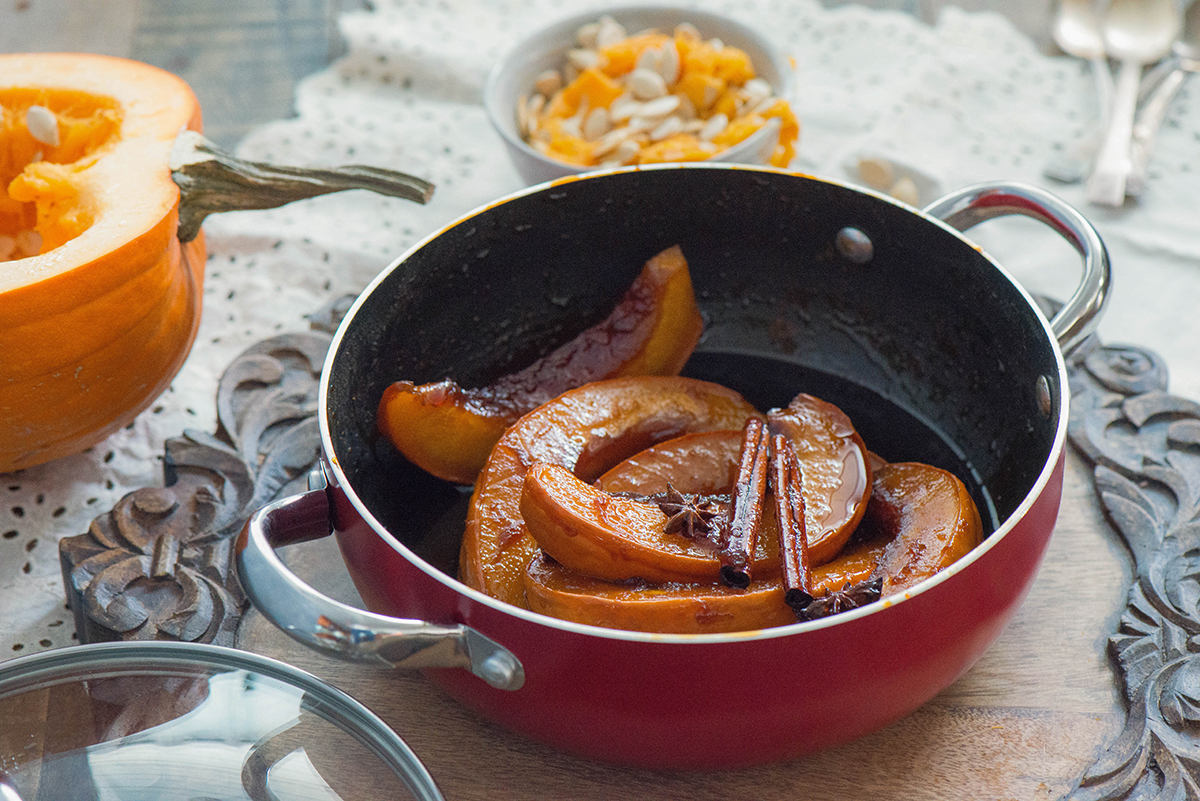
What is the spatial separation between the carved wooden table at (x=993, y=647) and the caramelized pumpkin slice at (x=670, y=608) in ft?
0.38

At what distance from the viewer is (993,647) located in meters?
0.67

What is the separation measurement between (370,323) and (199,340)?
42cm

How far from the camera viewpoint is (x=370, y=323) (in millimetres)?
715

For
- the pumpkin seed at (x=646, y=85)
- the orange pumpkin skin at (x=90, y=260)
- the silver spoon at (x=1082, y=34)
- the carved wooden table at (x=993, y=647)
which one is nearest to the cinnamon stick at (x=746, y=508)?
the carved wooden table at (x=993, y=647)

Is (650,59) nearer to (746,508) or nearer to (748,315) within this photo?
(748,315)

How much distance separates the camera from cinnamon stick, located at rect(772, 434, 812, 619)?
1.79ft

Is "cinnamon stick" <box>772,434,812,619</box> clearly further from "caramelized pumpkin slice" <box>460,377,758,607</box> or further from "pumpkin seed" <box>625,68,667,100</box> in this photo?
"pumpkin seed" <box>625,68,667,100</box>

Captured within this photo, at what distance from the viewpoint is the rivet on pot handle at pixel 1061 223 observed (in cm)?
69

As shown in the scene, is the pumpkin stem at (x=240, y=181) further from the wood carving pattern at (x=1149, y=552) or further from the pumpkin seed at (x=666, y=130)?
the wood carving pattern at (x=1149, y=552)

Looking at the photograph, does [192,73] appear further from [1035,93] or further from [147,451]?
[1035,93]

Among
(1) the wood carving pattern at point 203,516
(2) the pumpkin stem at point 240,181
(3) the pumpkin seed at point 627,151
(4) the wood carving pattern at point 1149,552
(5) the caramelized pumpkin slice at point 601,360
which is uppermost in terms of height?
(2) the pumpkin stem at point 240,181

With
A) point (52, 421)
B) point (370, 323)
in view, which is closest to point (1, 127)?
point (52, 421)

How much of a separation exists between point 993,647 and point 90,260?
0.64 m

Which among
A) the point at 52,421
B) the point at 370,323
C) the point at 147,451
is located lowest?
the point at 147,451
